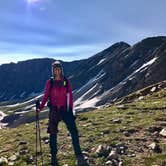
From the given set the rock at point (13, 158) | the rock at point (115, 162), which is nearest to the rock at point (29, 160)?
the rock at point (13, 158)

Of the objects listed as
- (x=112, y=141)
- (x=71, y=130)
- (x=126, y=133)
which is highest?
(x=71, y=130)

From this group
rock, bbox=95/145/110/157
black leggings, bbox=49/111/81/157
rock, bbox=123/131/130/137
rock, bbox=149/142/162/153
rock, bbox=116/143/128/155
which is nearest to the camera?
black leggings, bbox=49/111/81/157

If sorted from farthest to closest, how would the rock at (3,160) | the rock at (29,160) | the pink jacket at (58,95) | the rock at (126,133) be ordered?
1. the rock at (126,133)
2. the rock at (3,160)
3. the rock at (29,160)
4. the pink jacket at (58,95)

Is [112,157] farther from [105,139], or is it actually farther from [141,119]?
[141,119]

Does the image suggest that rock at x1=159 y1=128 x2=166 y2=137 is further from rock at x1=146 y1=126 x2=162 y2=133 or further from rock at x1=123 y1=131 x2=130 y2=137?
rock at x1=123 y1=131 x2=130 y2=137

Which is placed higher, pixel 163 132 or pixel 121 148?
pixel 163 132

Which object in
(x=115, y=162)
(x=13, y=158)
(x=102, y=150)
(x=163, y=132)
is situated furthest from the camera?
(x=163, y=132)

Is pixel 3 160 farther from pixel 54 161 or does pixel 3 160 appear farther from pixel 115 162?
pixel 115 162

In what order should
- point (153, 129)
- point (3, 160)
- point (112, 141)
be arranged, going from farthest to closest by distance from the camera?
point (153, 129) → point (112, 141) → point (3, 160)

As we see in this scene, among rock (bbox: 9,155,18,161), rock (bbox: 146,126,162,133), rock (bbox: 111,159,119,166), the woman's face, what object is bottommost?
rock (bbox: 111,159,119,166)

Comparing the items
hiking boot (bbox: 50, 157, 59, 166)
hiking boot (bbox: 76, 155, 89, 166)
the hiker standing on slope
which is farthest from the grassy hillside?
the hiker standing on slope

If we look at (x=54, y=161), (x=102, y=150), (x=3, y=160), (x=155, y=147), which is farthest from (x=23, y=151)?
(x=155, y=147)

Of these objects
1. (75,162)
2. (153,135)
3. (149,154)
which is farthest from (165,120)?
(75,162)

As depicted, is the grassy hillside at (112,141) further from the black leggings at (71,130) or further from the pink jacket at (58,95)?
the pink jacket at (58,95)
